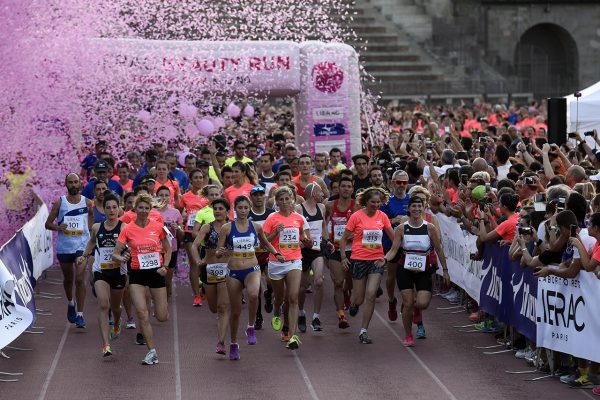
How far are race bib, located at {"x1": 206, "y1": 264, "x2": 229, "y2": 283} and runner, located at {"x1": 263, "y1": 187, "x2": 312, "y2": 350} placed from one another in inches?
22.5

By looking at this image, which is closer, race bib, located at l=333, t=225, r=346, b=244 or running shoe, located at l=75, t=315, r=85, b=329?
running shoe, located at l=75, t=315, r=85, b=329

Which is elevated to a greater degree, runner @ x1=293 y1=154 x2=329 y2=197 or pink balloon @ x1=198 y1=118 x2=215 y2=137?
pink balloon @ x1=198 y1=118 x2=215 y2=137

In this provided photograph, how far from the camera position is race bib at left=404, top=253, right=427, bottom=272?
1466cm

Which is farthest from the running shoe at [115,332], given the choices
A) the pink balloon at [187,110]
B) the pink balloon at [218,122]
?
the pink balloon at [218,122]

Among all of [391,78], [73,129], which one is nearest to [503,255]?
[73,129]

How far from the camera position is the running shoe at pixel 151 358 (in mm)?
13812

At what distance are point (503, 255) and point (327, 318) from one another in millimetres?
2994

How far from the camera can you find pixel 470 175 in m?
16.7

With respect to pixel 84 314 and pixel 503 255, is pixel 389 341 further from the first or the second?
pixel 84 314

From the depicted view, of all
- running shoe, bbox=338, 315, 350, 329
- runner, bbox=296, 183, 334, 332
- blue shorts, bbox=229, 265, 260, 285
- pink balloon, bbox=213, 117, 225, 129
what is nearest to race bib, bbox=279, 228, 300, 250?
blue shorts, bbox=229, 265, 260, 285

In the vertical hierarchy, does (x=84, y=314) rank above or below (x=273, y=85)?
below

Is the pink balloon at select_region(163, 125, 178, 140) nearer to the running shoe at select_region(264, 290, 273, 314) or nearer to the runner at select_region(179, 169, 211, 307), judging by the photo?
the runner at select_region(179, 169, 211, 307)

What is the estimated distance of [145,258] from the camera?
46.1ft

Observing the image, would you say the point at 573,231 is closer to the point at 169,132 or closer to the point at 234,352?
the point at 234,352
